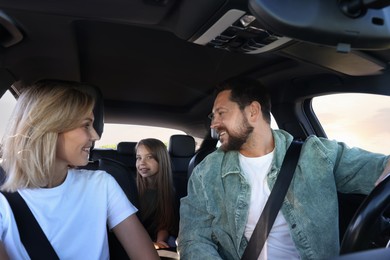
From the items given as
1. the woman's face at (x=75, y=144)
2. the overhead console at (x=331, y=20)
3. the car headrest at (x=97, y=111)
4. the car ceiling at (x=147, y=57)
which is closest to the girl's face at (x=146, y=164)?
the car ceiling at (x=147, y=57)

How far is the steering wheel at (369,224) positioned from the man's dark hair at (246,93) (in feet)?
3.92

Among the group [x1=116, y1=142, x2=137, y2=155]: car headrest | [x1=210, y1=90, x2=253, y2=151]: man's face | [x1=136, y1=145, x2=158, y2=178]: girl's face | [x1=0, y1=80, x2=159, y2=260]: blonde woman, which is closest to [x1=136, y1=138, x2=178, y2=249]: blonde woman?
[x1=136, y1=145, x2=158, y2=178]: girl's face

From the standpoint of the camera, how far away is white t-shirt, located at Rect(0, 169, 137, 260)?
138 centimetres

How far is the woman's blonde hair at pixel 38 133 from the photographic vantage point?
1.43 m

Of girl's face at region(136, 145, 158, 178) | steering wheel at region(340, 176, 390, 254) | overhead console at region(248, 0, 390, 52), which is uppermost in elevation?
overhead console at region(248, 0, 390, 52)

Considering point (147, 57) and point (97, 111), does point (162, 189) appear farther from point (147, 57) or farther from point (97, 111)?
point (97, 111)

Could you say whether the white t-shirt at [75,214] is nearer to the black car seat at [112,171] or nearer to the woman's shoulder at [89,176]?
the woman's shoulder at [89,176]

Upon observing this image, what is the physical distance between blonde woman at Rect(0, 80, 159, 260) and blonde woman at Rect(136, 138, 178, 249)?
1.24 m

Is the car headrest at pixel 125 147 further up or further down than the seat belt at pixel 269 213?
further up

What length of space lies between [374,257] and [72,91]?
1188 mm

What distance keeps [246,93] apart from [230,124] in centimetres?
19

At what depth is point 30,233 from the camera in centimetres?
139

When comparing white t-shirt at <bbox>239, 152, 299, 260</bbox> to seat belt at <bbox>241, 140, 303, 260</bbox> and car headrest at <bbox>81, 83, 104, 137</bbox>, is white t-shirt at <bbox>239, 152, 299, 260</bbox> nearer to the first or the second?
seat belt at <bbox>241, 140, 303, 260</bbox>

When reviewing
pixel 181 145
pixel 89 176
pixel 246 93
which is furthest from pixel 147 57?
pixel 181 145
